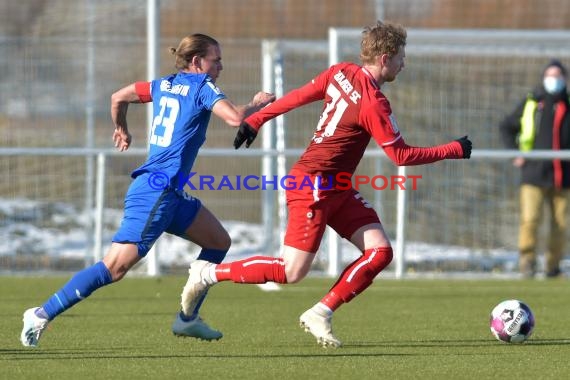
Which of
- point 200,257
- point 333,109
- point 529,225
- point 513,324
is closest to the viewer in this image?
point 333,109

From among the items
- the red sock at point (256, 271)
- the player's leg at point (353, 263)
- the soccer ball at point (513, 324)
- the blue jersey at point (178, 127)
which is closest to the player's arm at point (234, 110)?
the blue jersey at point (178, 127)

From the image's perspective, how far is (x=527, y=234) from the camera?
13.8 metres

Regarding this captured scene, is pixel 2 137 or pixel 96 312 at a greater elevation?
pixel 2 137

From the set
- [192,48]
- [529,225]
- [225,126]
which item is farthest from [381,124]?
[225,126]

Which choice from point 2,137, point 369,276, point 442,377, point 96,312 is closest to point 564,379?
point 442,377

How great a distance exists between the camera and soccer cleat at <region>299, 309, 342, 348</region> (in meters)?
7.26

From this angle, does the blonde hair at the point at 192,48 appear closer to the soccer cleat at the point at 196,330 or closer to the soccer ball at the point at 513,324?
the soccer cleat at the point at 196,330

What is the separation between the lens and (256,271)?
750 centimetres

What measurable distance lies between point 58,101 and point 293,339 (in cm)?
695

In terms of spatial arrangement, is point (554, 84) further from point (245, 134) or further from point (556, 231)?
point (245, 134)

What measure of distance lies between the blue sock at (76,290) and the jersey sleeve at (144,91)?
1039 millimetres

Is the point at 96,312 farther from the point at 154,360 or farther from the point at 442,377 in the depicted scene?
the point at 442,377

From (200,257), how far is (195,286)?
1.10ft

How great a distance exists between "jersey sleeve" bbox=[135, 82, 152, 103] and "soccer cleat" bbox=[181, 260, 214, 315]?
100 cm
